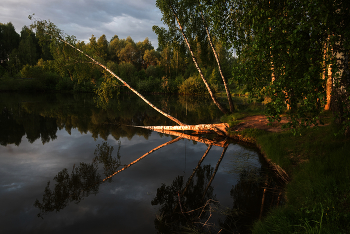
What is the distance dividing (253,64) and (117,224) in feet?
16.9

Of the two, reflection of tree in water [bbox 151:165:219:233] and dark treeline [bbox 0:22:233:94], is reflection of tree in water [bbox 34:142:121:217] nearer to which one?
reflection of tree in water [bbox 151:165:219:233]

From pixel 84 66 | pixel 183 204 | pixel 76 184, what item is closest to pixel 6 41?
pixel 84 66

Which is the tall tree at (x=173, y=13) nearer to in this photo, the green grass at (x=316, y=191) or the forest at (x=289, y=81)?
the forest at (x=289, y=81)

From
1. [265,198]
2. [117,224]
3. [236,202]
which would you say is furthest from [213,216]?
[117,224]

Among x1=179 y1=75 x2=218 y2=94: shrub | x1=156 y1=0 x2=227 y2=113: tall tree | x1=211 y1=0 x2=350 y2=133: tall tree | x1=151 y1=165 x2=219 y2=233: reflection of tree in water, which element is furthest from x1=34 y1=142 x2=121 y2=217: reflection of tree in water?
x1=179 y1=75 x2=218 y2=94: shrub

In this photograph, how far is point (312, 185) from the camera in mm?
5133

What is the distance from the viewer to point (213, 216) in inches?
225

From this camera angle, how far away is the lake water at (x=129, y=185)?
554cm

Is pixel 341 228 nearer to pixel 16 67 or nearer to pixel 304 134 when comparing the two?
pixel 304 134

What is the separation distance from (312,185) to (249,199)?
76.8 inches

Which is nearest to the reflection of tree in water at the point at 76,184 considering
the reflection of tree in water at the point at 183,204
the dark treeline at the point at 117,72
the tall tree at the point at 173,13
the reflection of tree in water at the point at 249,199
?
the reflection of tree in water at the point at 183,204

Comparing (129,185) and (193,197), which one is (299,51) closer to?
(193,197)

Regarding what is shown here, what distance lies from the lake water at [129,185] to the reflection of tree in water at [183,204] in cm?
3

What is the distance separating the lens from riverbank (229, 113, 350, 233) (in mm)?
3930
